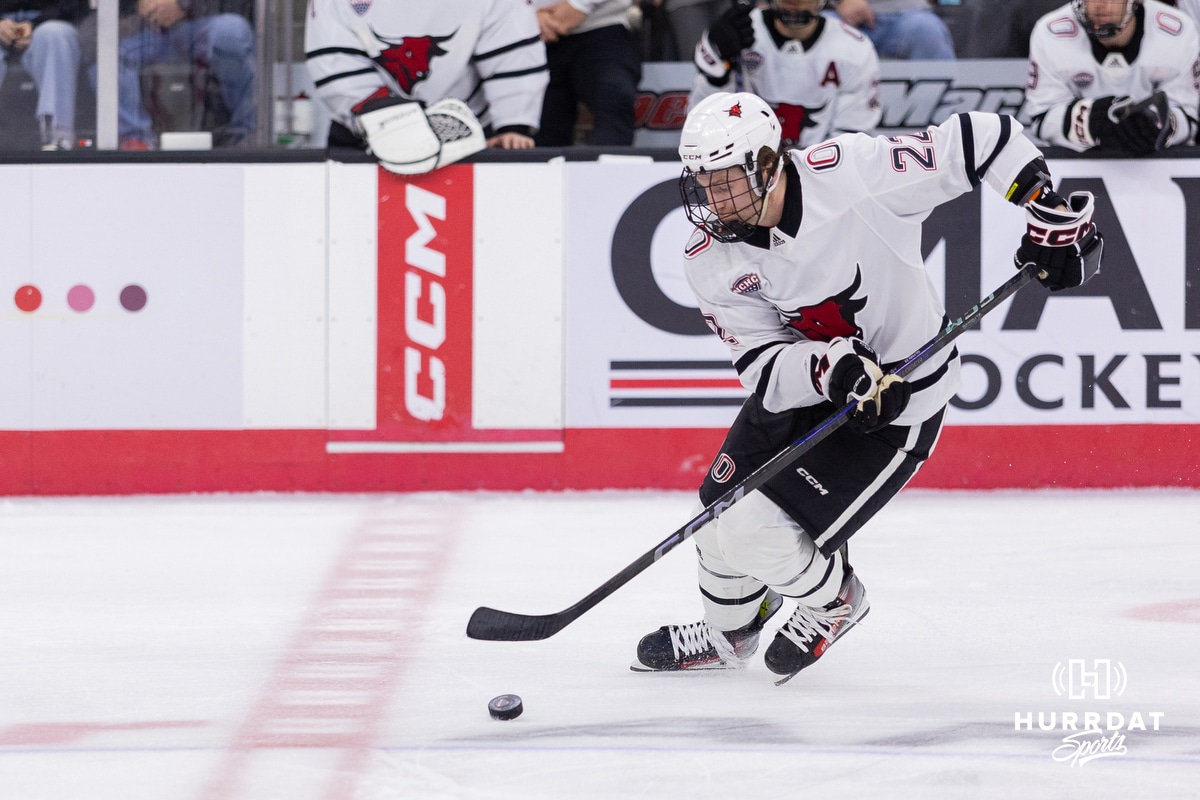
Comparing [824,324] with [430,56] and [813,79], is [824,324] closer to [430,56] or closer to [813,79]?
[813,79]

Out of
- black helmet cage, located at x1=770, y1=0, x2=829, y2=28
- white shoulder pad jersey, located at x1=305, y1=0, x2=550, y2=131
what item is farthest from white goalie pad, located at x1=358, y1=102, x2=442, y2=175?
black helmet cage, located at x1=770, y1=0, x2=829, y2=28

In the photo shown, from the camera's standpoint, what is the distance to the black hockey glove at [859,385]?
87.9 inches

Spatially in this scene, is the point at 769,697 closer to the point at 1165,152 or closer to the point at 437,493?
the point at 437,493

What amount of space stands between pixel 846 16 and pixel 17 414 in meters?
2.69

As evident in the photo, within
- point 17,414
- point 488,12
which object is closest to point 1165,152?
point 488,12

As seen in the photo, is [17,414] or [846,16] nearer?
[17,414]

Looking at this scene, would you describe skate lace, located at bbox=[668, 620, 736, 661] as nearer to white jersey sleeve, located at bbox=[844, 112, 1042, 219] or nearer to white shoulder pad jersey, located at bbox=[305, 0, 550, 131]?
white jersey sleeve, located at bbox=[844, 112, 1042, 219]

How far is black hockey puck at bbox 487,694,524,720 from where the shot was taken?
2.21m

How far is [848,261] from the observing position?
2328mm

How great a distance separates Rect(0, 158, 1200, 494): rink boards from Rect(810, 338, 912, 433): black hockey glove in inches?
66.8

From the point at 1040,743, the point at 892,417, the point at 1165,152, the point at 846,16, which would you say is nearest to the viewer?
the point at 1040,743

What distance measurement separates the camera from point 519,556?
11.1ft
